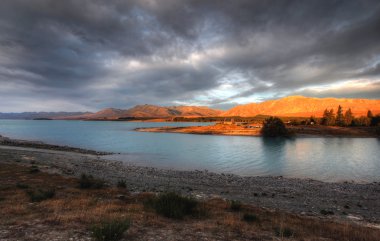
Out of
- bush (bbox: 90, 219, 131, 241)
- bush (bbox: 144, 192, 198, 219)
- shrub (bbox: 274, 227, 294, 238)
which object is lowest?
shrub (bbox: 274, 227, 294, 238)

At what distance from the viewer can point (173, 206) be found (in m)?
11.7

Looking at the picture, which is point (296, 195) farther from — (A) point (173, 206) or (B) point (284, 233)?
(A) point (173, 206)

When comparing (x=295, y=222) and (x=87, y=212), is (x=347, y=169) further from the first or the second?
(x=87, y=212)

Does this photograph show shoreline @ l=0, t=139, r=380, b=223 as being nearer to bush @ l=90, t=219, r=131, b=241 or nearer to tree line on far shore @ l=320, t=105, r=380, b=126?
bush @ l=90, t=219, r=131, b=241

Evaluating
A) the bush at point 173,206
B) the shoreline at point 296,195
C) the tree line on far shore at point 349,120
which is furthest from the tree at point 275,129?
the bush at point 173,206

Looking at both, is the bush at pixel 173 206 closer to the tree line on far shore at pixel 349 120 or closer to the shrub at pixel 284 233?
the shrub at pixel 284 233

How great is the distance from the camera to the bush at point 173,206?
1117 centimetres

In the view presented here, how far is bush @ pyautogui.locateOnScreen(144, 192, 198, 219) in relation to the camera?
11.2 metres

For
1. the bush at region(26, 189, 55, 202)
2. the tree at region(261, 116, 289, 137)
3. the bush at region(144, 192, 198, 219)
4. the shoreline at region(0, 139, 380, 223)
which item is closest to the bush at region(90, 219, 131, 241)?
the bush at region(144, 192, 198, 219)

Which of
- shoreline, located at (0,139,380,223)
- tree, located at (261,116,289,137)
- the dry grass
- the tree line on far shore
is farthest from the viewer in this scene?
the tree line on far shore

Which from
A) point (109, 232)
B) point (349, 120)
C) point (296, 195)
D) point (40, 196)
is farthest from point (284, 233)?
point (349, 120)

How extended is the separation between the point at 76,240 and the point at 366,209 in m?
21.2

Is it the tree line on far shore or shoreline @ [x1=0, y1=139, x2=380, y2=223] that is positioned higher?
the tree line on far shore

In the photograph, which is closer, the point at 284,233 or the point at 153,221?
the point at 284,233
